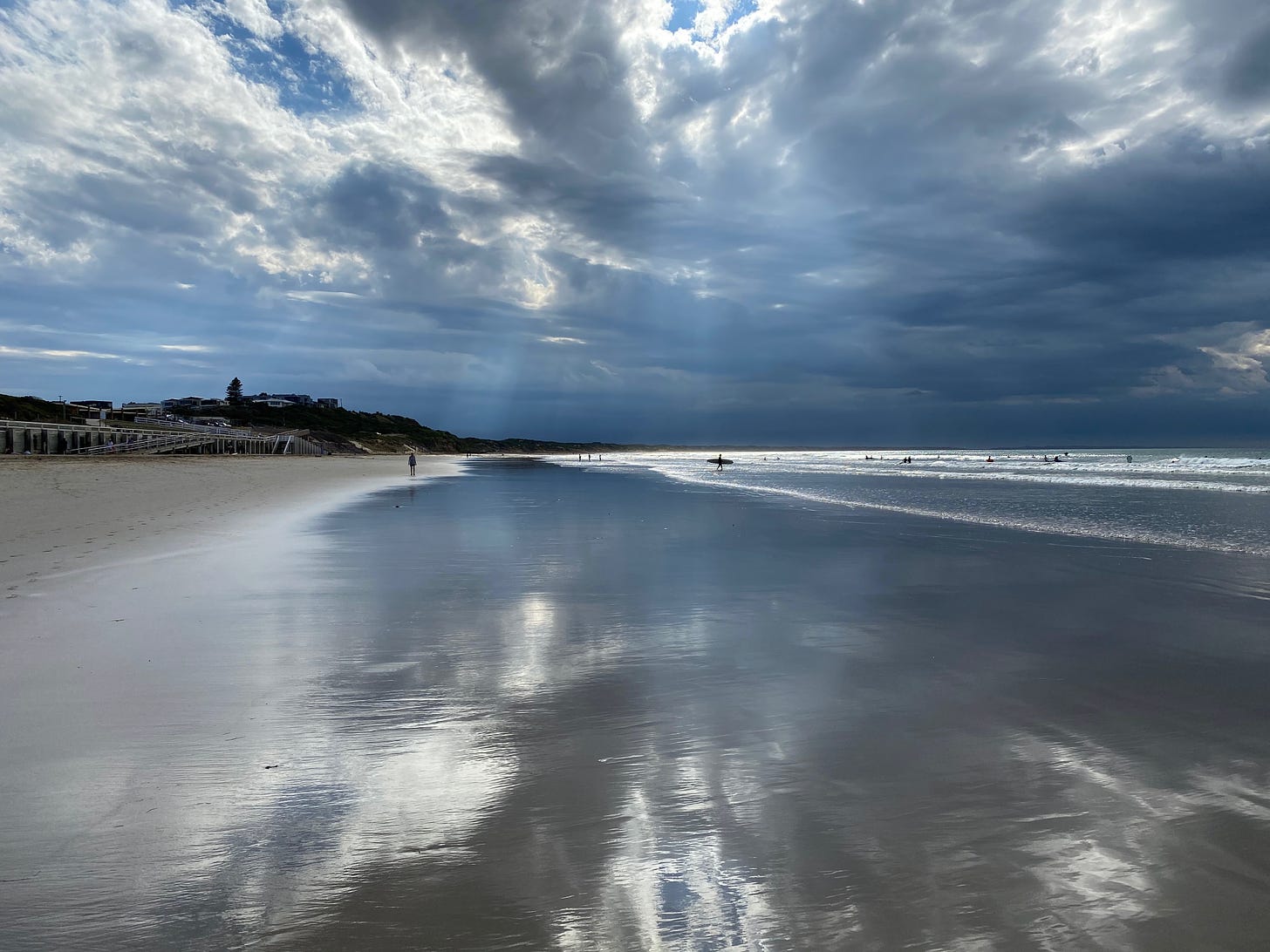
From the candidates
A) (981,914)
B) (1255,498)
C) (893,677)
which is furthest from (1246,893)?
(1255,498)

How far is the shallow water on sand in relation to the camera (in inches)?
102

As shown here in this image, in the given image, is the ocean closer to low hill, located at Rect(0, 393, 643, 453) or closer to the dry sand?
the dry sand

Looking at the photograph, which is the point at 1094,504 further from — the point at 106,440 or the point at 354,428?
the point at 354,428

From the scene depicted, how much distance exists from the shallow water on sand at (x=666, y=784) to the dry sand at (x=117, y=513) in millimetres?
4352

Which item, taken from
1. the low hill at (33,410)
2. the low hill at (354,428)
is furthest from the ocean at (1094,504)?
the low hill at (354,428)

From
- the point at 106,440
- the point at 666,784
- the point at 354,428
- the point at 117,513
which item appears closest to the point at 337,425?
the point at 354,428

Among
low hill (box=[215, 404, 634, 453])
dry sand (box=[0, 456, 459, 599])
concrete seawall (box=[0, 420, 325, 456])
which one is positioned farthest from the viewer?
low hill (box=[215, 404, 634, 453])

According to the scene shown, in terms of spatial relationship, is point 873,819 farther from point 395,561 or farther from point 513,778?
point 395,561

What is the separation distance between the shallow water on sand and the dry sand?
4.35 m

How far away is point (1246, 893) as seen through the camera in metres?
2.72

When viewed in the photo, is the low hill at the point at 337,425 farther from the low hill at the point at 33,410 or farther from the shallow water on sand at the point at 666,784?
the shallow water on sand at the point at 666,784

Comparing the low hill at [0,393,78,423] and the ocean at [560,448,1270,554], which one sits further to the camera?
the low hill at [0,393,78,423]

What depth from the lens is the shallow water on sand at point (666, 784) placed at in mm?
2602

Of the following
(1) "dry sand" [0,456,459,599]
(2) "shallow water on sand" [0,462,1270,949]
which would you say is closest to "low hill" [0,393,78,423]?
(1) "dry sand" [0,456,459,599]
